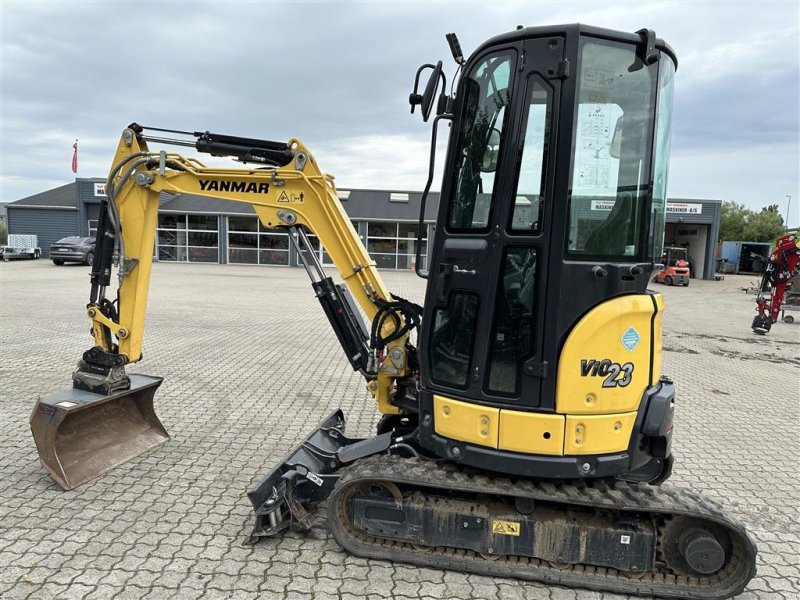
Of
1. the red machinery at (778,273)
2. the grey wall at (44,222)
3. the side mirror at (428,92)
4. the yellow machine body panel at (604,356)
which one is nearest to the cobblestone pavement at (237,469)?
→ the yellow machine body panel at (604,356)

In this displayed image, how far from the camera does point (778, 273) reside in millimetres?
12914

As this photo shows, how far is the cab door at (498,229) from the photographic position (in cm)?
278

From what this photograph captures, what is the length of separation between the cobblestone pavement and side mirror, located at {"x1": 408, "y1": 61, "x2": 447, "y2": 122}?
8.64 feet

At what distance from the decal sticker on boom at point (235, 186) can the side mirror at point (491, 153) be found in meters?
1.57

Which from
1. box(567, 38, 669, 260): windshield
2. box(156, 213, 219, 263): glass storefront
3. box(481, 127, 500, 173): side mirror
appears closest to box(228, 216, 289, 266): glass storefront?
box(156, 213, 219, 263): glass storefront

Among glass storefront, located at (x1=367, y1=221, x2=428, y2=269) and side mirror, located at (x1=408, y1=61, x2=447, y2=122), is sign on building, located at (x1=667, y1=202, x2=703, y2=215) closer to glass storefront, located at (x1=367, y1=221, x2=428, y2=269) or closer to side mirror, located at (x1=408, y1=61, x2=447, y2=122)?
glass storefront, located at (x1=367, y1=221, x2=428, y2=269)

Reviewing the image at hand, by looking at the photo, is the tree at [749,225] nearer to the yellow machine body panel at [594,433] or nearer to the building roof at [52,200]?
the building roof at [52,200]

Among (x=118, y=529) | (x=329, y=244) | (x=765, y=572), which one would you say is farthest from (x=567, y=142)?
(x=118, y=529)

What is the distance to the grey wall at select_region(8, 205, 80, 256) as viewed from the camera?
31.9m

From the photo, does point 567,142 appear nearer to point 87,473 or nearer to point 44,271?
point 87,473

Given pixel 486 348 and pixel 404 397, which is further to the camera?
pixel 404 397

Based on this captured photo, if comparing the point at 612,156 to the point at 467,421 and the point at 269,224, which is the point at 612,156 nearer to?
the point at 467,421

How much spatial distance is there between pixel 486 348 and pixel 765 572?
89.5 inches

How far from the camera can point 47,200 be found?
110 ft
